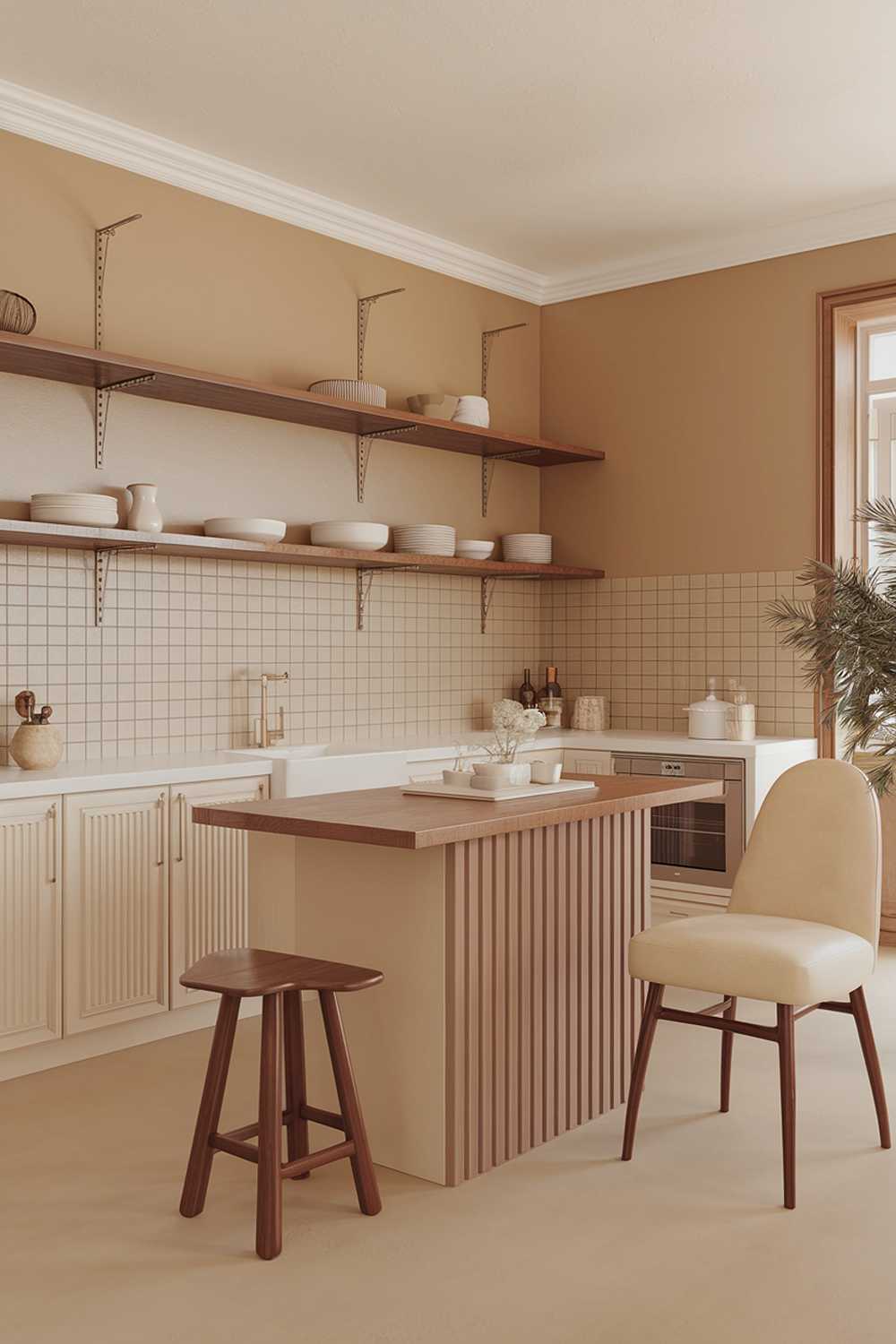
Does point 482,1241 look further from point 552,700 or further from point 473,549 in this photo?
point 552,700

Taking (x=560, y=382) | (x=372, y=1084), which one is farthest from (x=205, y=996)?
(x=560, y=382)

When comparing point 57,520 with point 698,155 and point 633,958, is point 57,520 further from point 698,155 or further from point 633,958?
point 698,155

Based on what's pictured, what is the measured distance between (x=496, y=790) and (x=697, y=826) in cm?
209

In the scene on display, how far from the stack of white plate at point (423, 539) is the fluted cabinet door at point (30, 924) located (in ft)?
6.79

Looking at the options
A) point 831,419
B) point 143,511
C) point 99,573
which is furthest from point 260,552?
point 831,419

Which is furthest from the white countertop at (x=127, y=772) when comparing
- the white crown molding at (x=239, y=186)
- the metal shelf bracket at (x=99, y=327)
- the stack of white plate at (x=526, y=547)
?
the white crown molding at (x=239, y=186)

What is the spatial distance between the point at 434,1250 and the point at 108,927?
1.67 metres

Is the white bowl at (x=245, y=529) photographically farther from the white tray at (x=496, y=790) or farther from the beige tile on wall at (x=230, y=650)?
the white tray at (x=496, y=790)

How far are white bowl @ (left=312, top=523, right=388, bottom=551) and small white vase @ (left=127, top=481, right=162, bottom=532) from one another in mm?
794

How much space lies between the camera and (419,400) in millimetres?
5246

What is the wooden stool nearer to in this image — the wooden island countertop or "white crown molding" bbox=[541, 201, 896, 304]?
the wooden island countertop

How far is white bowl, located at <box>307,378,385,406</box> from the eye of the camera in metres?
4.83

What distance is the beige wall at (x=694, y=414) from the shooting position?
5.34 m

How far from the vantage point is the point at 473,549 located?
5.48 meters
